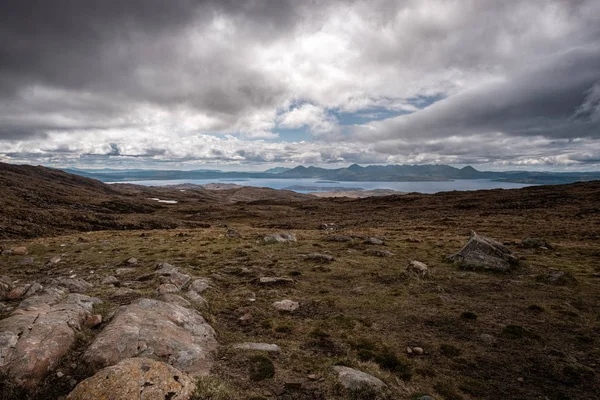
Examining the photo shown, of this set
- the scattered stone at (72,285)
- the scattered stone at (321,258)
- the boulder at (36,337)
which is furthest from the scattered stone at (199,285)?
the scattered stone at (321,258)

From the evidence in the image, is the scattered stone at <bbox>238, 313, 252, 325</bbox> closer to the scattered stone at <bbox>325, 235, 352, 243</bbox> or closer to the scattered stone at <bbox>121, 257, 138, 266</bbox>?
the scattered stone at <bbox>121, 257, 138, 266</bbox>

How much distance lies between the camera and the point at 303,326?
13625 millimetres

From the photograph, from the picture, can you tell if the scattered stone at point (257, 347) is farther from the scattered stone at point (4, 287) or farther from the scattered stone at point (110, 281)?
the scattered stone at point (4, 287)

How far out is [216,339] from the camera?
461 inches

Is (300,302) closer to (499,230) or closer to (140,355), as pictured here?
(140,355)

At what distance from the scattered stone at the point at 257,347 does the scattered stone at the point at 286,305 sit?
404 cm

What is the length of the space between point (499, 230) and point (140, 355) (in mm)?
50444

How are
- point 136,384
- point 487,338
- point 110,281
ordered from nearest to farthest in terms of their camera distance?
point 136,384 → point 487,338 → point 110,281

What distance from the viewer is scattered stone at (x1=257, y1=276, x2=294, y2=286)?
63.3 feet

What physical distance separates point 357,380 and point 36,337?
9.46 m

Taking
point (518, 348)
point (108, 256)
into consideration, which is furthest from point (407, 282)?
point (108, 256)

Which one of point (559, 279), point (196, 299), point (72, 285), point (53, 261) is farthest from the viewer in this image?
point (53, 261)

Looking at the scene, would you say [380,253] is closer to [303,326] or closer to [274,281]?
Result: [274,281]

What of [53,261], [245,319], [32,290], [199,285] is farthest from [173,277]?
[53,261]
